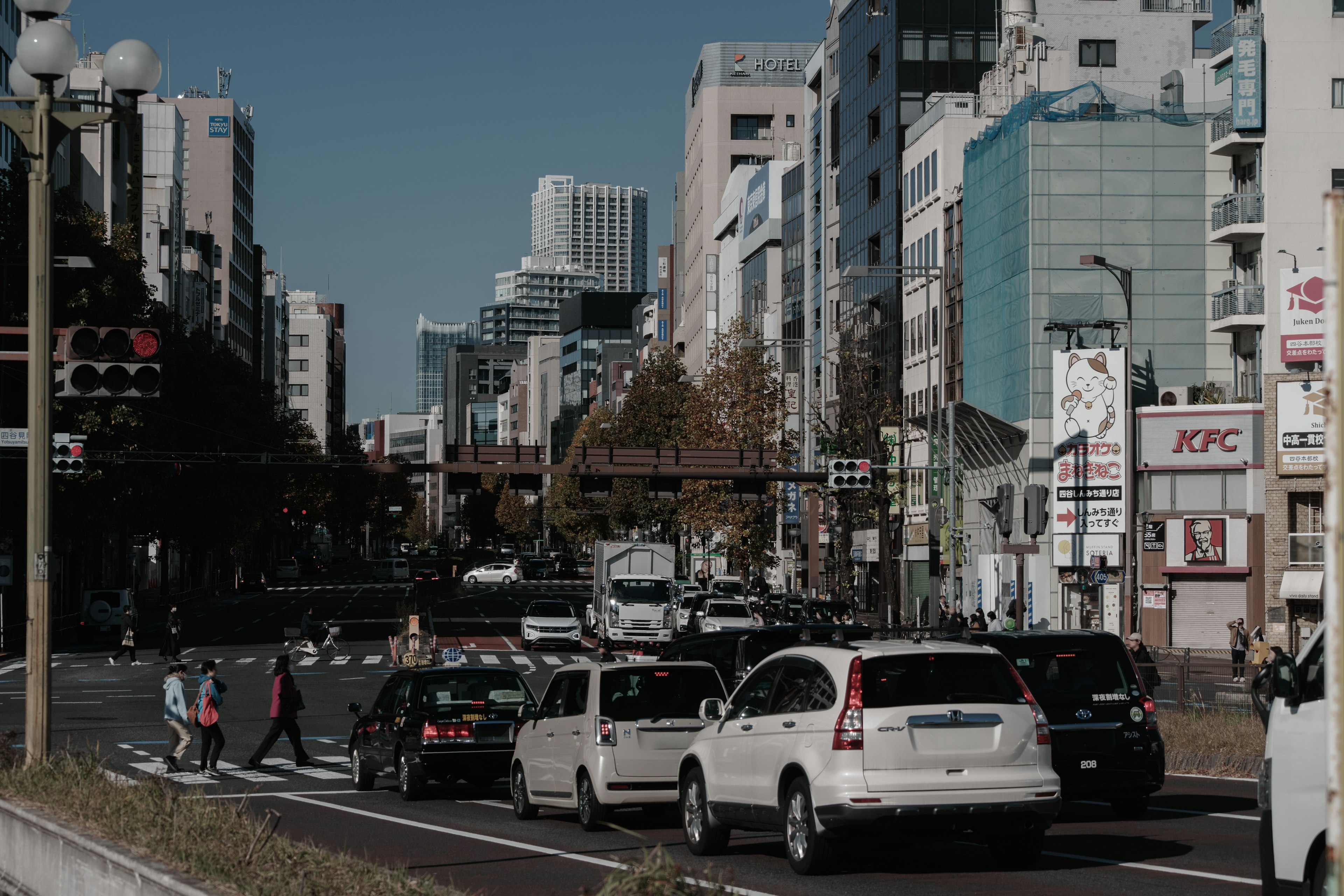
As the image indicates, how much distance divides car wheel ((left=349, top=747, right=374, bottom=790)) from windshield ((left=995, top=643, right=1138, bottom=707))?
8.45m

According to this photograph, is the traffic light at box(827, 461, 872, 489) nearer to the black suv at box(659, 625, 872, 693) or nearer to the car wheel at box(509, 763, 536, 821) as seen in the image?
the black suv at box(659, 625, 872, 693)

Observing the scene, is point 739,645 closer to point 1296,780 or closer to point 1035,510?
point 1296,780

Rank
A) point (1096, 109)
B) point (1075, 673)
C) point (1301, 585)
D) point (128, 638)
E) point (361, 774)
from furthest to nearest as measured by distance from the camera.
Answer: point (1096, 109), point (128, 638), point (1301, 585), point (361, 774), point (1075, 673)

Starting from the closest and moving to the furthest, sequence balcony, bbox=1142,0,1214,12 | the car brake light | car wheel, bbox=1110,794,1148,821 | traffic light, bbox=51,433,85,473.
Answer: the car brake light
car wheel, bbox=1110,794,1148,821
traffic light, bbox=51,433,85,473
balcony, bbox=1142,0,1214,12

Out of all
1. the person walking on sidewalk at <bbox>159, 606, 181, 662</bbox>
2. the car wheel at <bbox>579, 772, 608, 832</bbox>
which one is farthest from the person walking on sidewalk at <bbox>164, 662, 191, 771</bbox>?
the person walking on sidewalk at <bbox>159, 606, 181, 662</bbox>

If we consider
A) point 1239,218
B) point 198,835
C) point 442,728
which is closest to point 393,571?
point 1239,218

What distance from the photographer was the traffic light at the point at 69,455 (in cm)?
4509

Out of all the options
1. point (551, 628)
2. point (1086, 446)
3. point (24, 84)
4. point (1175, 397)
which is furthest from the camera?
point (1175, 397)

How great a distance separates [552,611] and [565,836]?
4069 centimetres

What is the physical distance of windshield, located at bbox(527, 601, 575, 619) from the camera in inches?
2222

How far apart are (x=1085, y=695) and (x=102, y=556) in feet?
225

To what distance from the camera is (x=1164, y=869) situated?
13.1m

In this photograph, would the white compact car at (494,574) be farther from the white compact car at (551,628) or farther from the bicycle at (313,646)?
the white compact car at (551,628)

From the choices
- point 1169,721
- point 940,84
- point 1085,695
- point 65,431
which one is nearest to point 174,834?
point 1085,695
